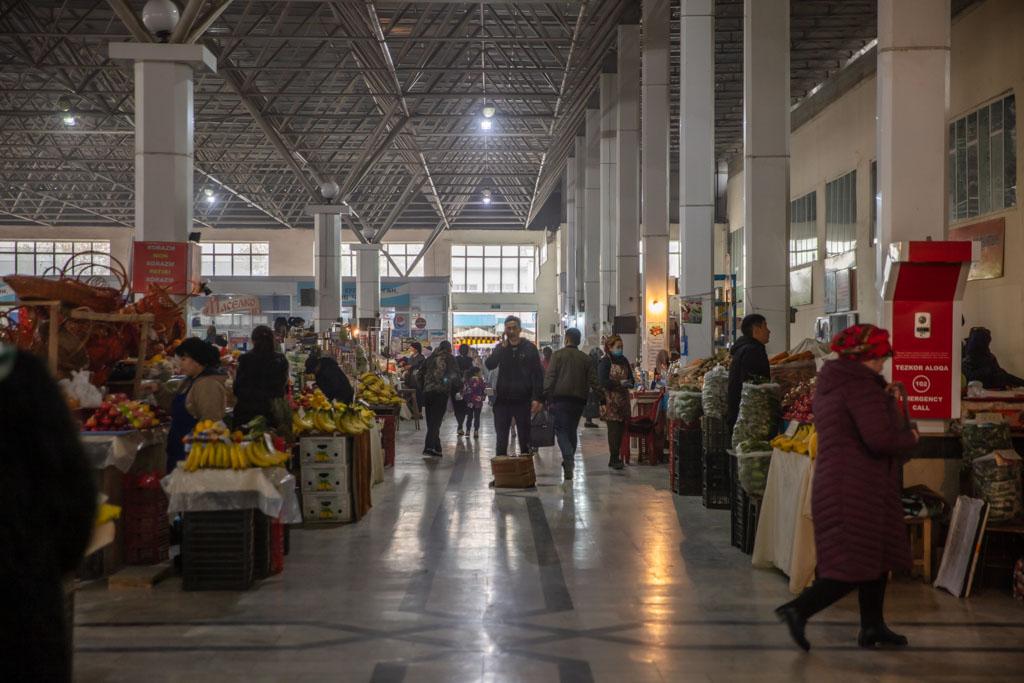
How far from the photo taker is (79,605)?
573 cm

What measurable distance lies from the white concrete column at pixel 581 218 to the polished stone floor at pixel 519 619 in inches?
895

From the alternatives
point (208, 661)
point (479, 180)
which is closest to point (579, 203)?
point (479, 180)

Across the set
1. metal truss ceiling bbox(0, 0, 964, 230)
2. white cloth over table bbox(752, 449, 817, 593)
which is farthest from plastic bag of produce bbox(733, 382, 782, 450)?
metal truss ceiling bbox(0, 0, 964, 230)

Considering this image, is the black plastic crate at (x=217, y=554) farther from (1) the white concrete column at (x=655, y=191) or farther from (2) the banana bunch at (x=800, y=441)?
(1) the white concrete column at (x=655, y=191)

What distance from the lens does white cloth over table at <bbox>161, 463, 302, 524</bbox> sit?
6039 mm

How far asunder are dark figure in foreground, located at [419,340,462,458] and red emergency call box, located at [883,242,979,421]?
707 cm

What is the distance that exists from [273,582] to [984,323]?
13.9 metres

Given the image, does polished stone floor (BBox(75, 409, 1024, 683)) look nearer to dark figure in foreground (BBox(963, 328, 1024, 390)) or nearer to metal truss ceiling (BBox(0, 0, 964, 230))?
dark figure in foreground (BBox(963, 328, 1024, 390))

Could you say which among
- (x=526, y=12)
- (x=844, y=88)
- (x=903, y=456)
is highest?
(x=526, y=12)

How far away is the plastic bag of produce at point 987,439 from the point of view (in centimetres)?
628

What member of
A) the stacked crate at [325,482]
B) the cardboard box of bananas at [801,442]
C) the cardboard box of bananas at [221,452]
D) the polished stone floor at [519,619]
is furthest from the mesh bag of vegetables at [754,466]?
the stacked crate at [325,482]

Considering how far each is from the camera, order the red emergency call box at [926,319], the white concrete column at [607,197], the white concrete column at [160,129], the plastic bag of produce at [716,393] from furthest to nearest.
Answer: the white concrete column at [607,197], the white concrete column at [160,129], the plastic bag of produce at [716,393], the red emergency call box at [926,319]

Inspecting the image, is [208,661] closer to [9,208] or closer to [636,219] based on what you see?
[636,219]

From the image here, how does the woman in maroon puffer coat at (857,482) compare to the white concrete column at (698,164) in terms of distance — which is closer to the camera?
the woman in maroon puffer coat at (857,482)
